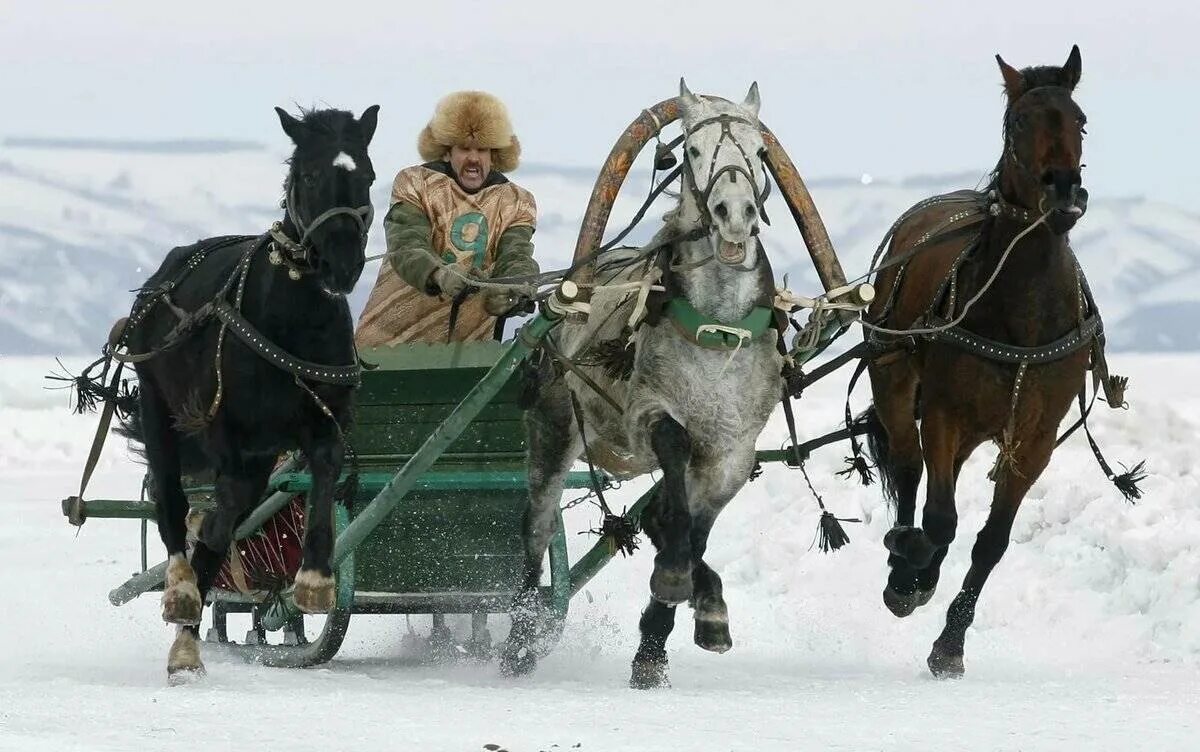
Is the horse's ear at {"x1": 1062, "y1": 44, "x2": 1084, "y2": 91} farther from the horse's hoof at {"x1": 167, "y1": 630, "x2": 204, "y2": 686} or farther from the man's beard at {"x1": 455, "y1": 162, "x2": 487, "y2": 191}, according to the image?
the horse's hoof at {"x1": 167, "y1": 630, "x2": 204, "y2": 686}

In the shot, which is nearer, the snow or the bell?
the snow

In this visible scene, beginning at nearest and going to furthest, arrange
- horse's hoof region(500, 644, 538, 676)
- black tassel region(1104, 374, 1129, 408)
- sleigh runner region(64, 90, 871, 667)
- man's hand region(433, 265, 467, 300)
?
sleigh runner region(64, 90, 871, 667) < man's hand region(433, 265, 467, 300) < horse's hoof region(500, 644, 538, 676) < black tassel region(1104, 374, 1129, 408)

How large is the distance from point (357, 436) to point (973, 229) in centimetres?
290

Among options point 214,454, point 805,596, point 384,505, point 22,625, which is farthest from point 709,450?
point 22,625

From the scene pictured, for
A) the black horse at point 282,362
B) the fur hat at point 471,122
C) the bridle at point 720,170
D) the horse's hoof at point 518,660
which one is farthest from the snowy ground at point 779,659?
the fur hat at point 471,122

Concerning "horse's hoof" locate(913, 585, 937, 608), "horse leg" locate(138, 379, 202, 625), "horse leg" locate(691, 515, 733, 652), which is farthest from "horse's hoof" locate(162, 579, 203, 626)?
"horse's hoof" locate(913, 585, 937, 608)

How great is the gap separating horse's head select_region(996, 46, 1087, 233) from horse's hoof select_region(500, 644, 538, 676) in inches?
111

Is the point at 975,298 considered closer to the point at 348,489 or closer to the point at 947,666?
the point at 947,666

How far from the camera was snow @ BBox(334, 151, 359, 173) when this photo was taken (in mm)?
7855

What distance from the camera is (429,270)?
8.92m

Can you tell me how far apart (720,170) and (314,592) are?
87.6 inches

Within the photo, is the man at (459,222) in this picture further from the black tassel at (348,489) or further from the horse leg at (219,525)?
the horse leg at (219,525)

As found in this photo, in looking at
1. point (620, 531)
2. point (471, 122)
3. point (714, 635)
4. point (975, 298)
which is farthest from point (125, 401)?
point (975, 298)

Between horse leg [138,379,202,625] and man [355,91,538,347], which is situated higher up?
man [355,91,538,347]
